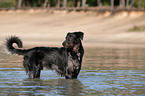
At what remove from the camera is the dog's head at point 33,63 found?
11742 millimetres

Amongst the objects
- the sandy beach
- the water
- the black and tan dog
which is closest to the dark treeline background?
the sandy beach

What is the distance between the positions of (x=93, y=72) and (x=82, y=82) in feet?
8.06

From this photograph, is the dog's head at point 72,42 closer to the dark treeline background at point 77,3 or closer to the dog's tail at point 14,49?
the dog's tail at point 14,49

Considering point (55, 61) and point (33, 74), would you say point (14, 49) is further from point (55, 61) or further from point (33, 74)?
point (55, 61)

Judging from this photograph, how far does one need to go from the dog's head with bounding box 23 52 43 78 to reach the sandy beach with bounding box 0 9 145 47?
89.5ft

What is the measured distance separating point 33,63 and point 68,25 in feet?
154

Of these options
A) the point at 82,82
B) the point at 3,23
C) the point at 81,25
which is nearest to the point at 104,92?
the point at 82,82

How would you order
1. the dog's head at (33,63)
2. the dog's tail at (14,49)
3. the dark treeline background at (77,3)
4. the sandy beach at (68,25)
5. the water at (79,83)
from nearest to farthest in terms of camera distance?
the water at (79,83), the dog's head at (33,63), the dog's tail at (14,49), the sandy beach at (68,25), the dark treeline background at (77,3)

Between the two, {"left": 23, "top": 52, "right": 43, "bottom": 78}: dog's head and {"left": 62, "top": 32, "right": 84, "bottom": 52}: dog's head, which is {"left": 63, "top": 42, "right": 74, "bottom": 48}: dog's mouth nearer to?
{"left": 62, "top": 32, "right": 84, "bottom": 52}: dog's head

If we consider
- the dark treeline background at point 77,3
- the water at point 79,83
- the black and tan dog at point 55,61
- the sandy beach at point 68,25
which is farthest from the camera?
the dark treeline background at point 77,3

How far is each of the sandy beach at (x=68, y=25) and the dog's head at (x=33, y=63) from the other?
27275 millimetres

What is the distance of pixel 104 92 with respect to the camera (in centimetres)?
980

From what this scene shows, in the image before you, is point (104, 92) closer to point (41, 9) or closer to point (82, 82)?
point (82, 82)

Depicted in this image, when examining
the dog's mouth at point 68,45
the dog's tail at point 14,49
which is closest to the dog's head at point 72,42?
the dog's mouth at point 68,45
